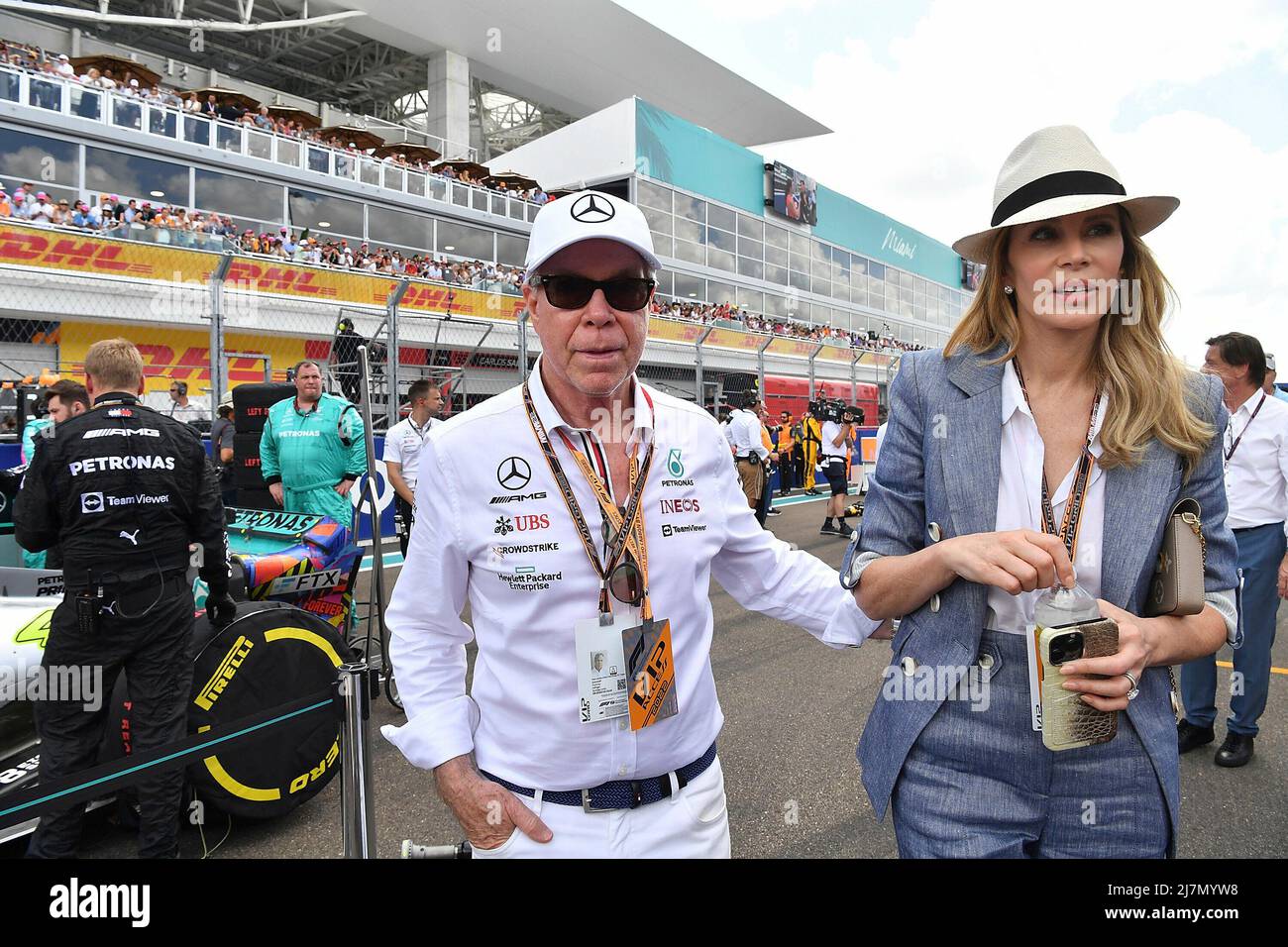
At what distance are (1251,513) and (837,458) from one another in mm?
7479

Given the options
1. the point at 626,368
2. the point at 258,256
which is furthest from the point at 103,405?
the point at 258,256

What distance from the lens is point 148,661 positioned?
3291mm

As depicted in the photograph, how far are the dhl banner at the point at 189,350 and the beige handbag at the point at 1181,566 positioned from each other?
20.4 metres

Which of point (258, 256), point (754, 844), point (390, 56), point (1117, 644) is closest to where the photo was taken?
point (1117, 644)

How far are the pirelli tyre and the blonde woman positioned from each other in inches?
104

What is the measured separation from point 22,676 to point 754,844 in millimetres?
3158

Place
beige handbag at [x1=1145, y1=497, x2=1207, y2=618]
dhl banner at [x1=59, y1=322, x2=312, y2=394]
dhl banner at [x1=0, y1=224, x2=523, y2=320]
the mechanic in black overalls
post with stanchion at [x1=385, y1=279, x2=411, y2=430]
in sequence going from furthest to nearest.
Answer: dhl banner at [x1=59, y1=322, x2=312, y2=394]
dhl banner at [x1=0, y1=224, x2=523, y2=320]
post with stanchion at [x1=385, y1=279, x2=411, y2=430]
the mechanic in black overalls
beige handbag at [x1=1145, y1=497, x2=1207, y2=618]

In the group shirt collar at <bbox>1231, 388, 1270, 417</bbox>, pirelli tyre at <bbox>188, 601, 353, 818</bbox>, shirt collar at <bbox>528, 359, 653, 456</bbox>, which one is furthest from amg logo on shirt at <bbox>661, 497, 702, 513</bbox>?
shirt collar at <bbox>1231, 388, 1270, 417</bbox>

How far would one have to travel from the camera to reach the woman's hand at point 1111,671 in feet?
4.00

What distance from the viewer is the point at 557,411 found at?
5.49 feet

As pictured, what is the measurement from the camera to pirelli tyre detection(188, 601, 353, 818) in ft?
10.9

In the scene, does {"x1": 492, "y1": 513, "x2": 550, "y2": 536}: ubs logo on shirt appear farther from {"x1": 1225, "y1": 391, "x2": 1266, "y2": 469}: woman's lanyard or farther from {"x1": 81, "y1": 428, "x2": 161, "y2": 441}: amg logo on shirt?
{"x1": 1225, "y1": 391, "x2": 1266, "y2": 469}: woman's lanyard
